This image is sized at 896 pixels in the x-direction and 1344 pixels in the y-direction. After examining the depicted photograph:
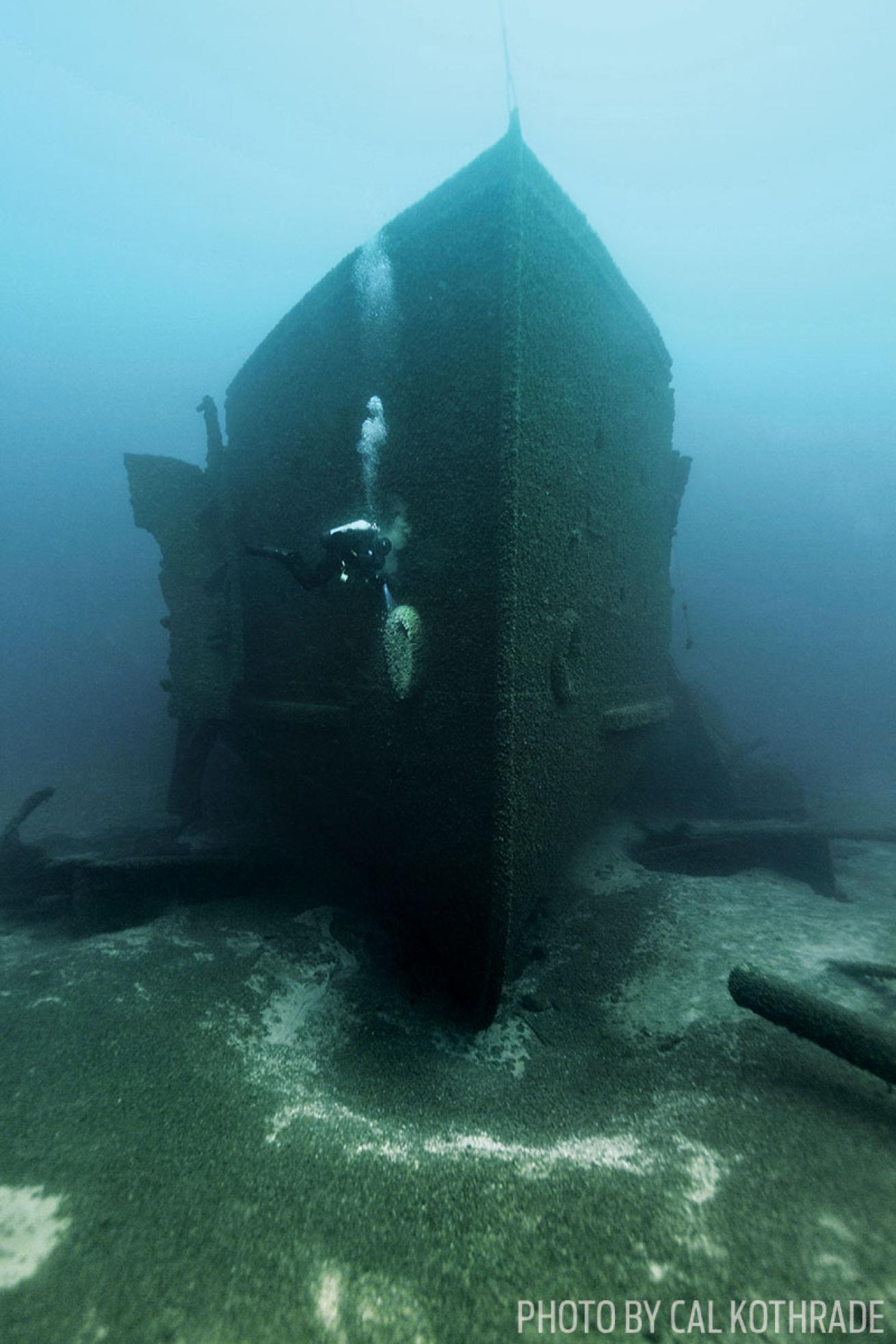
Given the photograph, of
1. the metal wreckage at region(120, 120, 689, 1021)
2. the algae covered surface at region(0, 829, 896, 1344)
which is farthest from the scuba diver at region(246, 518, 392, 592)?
the algae covered surface at region(0, 829, 896, 1344)

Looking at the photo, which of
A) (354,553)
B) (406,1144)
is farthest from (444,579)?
(406,1144)

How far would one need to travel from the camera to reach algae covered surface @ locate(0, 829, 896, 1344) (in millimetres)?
1522

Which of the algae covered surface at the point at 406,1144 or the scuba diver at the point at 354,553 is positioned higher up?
the scuba diver at the point at 354,553

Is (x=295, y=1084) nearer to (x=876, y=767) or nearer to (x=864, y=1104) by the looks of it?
(x=864, y=1104)

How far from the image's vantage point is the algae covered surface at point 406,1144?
1522 mm

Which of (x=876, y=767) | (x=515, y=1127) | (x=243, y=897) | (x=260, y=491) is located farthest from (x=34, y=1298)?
(x=876, y=767)

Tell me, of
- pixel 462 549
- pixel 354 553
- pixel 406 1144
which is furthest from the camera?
pixel 354 553

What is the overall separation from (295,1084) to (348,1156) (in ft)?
1.63

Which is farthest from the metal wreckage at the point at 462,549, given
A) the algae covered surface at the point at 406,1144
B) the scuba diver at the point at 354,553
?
the algae covered surface at the point at 406,1144

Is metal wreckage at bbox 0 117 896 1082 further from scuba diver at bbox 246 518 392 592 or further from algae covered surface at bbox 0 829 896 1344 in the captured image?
algae covered surface at bbox 0 829 896 1344

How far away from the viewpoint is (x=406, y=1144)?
2.04m

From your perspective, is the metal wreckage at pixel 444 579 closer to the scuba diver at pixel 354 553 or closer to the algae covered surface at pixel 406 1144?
the scuba diver at pixel 354 553

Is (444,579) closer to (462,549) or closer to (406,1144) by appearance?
(462,549)

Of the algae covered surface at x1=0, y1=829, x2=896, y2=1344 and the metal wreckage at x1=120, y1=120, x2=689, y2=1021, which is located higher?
the metal wreckage at x1=120, y1=120, x2=689, y2=1021
